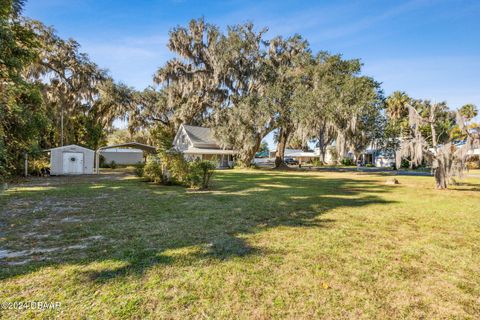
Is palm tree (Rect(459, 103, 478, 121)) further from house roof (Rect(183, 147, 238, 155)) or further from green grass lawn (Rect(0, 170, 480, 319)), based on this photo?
green grass lawn (Rect(0, 170, 480, 319))

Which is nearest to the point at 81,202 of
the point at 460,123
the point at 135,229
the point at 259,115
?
the point at 135,229

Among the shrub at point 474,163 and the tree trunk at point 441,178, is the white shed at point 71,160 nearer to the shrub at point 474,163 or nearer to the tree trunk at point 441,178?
the tree trunk at point 441,178

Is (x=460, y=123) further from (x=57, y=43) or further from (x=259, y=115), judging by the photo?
(x=57, y=43)

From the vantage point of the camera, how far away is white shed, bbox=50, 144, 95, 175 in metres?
18.4

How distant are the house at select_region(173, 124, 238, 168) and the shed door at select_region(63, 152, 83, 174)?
1078cm

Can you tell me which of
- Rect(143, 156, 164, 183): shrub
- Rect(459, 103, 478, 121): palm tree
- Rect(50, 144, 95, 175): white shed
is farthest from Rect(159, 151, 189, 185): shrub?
Rect(459, 103, 478, 121): palm tree

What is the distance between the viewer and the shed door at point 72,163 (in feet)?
61.8

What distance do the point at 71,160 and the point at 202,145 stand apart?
13295 millimetres

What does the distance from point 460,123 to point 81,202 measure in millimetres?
15192

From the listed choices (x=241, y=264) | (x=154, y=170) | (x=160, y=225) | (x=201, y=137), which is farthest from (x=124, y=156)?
(x=241, y=264)

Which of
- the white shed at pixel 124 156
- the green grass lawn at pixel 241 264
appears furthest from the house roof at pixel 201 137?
the green grass lawn at pixel 241 264

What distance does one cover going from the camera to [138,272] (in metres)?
3.18

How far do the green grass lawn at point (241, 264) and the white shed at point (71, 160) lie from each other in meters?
13.7

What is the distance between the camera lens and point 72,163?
19141 mm
